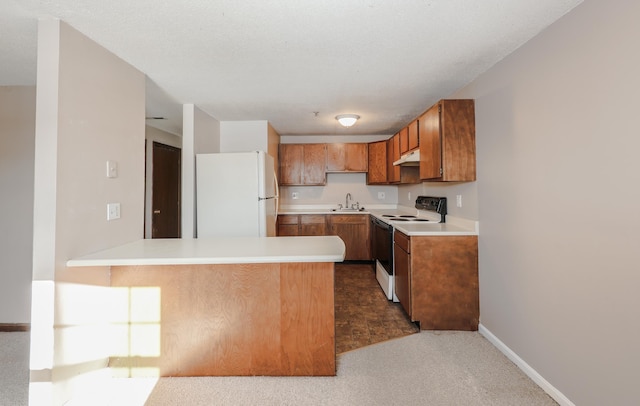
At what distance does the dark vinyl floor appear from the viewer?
2479 millimetres

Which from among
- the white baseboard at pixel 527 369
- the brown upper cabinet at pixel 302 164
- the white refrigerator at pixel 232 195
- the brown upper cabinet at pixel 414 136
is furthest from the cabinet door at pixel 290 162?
the white baseboard at pixel 527 369

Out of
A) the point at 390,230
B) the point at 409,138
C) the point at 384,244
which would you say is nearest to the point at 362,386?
the point at 390,230

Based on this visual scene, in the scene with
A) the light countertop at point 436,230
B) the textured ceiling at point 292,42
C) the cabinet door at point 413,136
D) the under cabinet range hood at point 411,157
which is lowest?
the light countertop at point 436,230

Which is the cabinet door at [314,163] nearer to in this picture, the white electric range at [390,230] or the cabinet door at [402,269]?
the white electric range at [390,230]

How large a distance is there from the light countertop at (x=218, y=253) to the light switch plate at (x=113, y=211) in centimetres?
21

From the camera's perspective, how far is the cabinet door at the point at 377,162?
4806mm

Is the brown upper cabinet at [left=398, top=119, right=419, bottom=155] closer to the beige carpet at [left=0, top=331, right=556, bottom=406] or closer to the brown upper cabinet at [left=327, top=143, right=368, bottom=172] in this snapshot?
the brown upper cabinet at [left=327, top=143, right=368, bottom=172]

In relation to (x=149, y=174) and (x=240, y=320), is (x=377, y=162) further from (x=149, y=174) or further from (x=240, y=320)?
(x=240, y=320)

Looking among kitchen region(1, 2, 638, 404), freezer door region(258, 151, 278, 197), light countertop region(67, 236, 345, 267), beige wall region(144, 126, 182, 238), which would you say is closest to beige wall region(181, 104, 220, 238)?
freezer door region(258, 151, 278, 197)

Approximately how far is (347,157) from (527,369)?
12.0 ft

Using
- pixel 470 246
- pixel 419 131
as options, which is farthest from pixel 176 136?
pixel 470 246

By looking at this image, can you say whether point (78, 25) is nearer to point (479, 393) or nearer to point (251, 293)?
point (251, 293)

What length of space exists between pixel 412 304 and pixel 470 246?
0.71 metres

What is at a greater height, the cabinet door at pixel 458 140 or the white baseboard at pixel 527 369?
the cabinet door at pixel 458 140
